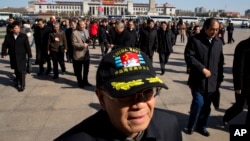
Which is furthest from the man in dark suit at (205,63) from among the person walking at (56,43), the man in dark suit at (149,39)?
the person walking at (56,43)

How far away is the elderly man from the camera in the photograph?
107 cm

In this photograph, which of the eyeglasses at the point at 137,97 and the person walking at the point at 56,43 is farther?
the person walking at the point at 56,43

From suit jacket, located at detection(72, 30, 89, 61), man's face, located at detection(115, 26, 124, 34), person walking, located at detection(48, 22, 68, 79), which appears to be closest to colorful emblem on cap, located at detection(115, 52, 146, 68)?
man's face, located at detection(115, 26, 124, 34)

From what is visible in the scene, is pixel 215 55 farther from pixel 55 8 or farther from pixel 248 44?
pixel 55 8

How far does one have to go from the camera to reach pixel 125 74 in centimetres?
A: 107

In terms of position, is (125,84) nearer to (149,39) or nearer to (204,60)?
(204,60)

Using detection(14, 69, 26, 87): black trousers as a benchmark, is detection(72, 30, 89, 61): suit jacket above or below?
above

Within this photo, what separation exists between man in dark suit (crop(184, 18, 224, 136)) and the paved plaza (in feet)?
2.37

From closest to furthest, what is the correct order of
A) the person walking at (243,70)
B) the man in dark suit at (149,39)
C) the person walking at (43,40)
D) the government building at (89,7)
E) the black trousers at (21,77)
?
the person walking at (243,70) → the black trousers at (21,77) → the man in dark suit at (149,39) → the person walking at (43,40) → the government building at (89,7)

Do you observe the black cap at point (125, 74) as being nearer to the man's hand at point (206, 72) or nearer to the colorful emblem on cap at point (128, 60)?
the colorful emblem on cap at point (128, 60)

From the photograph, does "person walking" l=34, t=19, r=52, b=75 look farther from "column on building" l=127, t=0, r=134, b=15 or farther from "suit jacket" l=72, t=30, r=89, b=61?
"column on building" l=127, t=0, r=134, b=15

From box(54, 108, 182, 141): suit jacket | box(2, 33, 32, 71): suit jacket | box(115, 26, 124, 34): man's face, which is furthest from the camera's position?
box(2, 33, 32, 71): suit jacket

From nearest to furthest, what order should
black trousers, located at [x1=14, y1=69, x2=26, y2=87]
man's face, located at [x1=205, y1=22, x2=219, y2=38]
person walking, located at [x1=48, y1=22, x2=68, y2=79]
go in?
man's face, located at [x1=205, y1=22, x2=219, y2=38], black trousers, located at [x1=14, y1=69, x2=26, y2=87], person walking, located at [x1=48, y1=22, x2=68, y2=79]

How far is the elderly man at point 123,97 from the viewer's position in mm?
1070
